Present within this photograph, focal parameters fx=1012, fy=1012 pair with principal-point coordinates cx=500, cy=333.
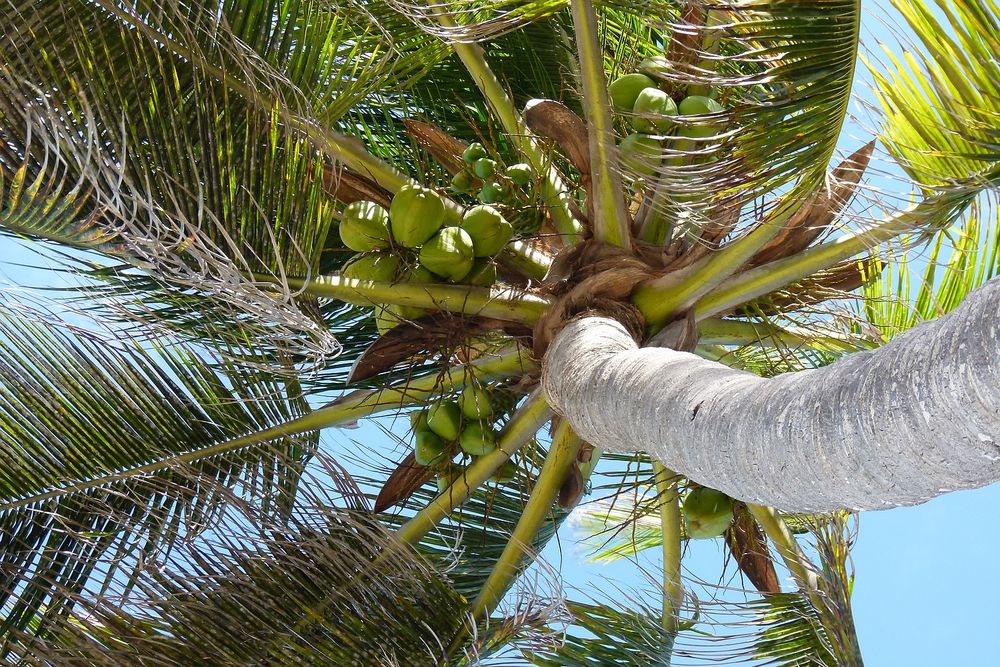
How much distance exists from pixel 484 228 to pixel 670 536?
1.31 metres

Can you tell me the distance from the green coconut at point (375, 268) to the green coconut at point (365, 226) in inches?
1.7

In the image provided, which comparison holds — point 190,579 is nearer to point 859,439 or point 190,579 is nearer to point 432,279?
point 432,279

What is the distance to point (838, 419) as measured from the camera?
58.8 inches

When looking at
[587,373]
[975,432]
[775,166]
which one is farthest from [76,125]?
[975,432]

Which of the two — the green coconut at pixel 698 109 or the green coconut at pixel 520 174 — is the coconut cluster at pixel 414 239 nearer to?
the green coconut at pixel 520 174

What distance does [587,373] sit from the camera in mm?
2361

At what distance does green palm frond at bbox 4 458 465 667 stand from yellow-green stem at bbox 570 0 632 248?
3.46ft

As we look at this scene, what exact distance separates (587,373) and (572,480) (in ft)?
3.01

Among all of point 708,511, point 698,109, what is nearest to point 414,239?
point 698,109

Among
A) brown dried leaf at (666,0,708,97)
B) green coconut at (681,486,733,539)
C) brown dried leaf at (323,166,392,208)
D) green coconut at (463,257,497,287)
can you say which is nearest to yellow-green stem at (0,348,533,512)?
green coconut at (463,257,497,287)

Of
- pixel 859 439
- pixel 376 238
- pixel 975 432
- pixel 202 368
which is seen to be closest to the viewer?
pixel 975 432

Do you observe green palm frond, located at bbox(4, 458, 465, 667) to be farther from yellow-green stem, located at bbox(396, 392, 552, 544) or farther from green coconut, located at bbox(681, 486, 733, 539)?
green coconut, located at bbox(681, 486, 733, 539)

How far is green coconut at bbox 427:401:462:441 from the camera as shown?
3.09 m

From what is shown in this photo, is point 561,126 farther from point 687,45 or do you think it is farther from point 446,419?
point 446,419
